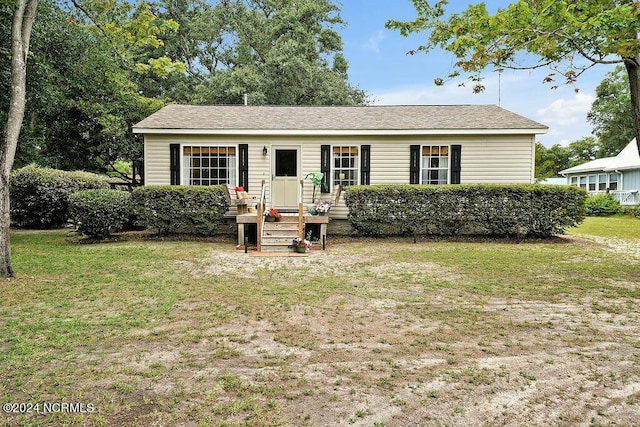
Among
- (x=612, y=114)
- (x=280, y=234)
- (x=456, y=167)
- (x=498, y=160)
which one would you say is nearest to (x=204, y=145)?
(x=280, y=234)

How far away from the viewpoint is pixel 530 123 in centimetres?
1069

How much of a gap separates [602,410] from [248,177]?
9737 mm

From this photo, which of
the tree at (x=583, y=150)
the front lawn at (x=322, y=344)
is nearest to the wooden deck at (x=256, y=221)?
the front lawn at (x=322, y=344)

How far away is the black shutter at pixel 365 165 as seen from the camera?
11000 mm

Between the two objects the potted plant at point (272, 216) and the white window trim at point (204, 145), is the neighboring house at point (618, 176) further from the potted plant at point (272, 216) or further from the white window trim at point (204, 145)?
the white window trim at point (204, 145)

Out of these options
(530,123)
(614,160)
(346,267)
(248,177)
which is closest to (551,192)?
(530,123)

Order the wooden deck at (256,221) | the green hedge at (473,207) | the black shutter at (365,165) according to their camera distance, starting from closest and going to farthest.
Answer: the wooden deck at (256,221) → the green hedge at (473,207) → the black shutter at (365,165)

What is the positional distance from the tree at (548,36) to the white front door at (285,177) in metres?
5.61

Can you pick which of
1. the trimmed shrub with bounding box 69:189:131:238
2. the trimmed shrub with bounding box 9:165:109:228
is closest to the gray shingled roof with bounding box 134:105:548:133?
the trimmed shrub with bounding box 69:189:131:238

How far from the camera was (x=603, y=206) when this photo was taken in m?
19.8

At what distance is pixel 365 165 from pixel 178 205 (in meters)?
5.24

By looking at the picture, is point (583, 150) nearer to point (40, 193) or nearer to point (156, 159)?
point (156, 159)

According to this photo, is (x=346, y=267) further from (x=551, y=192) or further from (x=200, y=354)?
(x=551, y=192)

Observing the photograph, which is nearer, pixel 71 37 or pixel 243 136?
pixel 71 37
